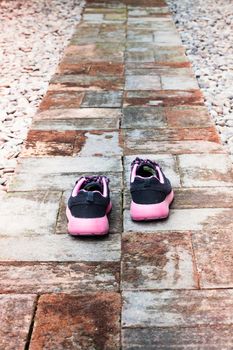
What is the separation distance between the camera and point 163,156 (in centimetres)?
290

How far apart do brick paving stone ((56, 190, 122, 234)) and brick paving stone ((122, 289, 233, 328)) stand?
454 millimetres

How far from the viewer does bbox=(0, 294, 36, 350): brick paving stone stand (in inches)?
63.3

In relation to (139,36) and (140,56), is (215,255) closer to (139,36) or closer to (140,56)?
(140,56)

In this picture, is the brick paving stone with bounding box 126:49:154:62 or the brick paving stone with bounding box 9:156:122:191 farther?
the brick paving stone with bounding box 126:49:154:62

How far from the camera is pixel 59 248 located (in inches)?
82.3

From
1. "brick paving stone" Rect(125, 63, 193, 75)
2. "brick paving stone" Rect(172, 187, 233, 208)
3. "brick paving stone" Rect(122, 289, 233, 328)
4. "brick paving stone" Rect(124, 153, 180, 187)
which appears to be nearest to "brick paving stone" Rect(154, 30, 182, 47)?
"brick paving stone" Rect(125, 63, 193, 75)

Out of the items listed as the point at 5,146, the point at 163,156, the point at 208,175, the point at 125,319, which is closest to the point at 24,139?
the point at 5,146

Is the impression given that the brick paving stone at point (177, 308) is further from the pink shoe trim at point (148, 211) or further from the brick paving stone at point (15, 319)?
the pink shoe trim at point (148, 211)

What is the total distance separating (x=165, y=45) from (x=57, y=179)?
10.2ft

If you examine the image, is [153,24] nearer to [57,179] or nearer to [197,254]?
[57,179]

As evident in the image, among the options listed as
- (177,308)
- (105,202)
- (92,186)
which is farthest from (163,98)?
(177,308)

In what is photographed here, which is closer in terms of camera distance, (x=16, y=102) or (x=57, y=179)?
(x=57, y=179)

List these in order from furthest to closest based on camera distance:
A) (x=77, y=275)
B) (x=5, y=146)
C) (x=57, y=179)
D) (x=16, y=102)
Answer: (x=16, y=102)
(x=5, y=146)
(x=57, y=179)
(x=77, y=275)

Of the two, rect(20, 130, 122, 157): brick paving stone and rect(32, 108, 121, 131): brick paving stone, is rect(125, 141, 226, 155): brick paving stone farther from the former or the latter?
rect(32, 108, 121, 131): brick paving stone
